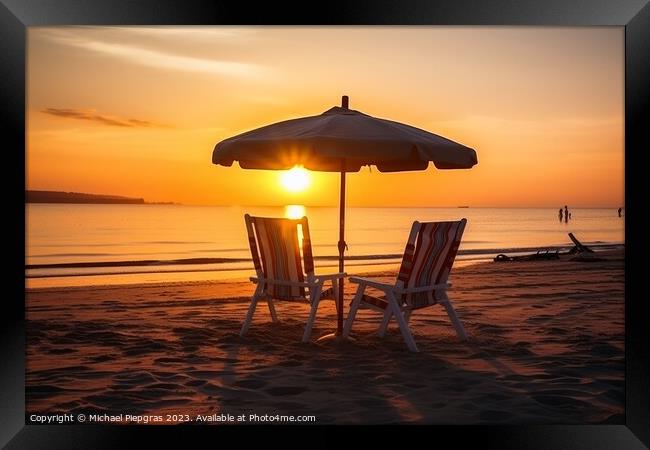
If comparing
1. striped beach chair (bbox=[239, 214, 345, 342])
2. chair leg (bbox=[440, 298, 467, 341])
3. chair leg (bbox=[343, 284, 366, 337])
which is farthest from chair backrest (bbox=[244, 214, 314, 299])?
chair leg (bbox=[440, 298, 467, 341])

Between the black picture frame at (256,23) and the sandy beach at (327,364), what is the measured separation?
13.2 inches

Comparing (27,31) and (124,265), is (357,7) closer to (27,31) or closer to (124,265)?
(27,31)

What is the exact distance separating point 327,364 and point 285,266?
1.07 metres

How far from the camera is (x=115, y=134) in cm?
3550

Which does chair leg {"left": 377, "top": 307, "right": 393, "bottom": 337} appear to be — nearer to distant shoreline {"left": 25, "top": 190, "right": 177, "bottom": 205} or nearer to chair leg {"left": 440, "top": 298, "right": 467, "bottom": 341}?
chair leg {"left": 440, "top": 298, "right": 467, "bottom": 341}

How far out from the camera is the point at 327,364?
4902mm

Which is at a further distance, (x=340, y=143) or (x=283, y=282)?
(x=283, y=282)

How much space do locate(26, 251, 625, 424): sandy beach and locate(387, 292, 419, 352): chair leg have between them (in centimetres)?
7

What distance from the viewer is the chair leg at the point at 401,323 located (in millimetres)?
5277

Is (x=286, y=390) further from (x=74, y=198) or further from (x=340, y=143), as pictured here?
(x=74, y=198)

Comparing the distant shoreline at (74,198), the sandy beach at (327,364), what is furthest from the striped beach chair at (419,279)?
the distant shoreline at (74,198)

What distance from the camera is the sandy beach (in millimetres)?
3941

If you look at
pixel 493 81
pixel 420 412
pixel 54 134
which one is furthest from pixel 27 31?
pixel 54 134

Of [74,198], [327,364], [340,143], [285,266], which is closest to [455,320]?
[327,364]
